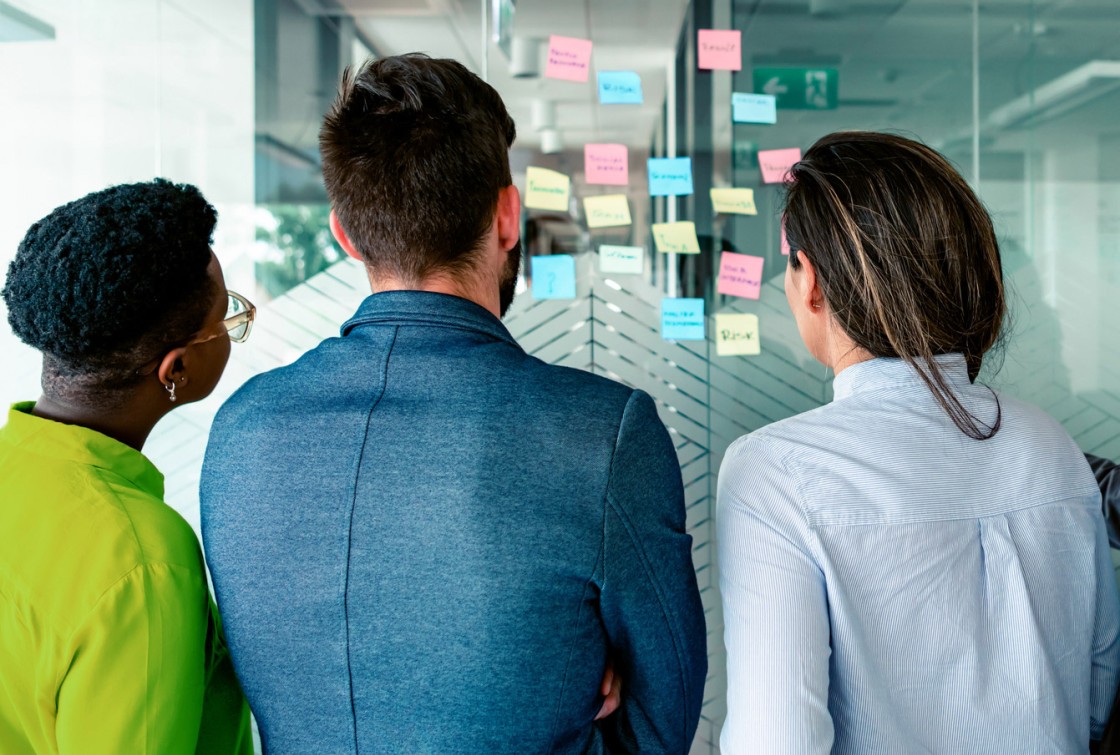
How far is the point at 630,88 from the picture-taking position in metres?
2.30

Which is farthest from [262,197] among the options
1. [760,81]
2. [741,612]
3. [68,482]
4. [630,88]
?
[741,612]

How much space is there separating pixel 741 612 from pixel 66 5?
246cm

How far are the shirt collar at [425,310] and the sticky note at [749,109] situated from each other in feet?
5.30

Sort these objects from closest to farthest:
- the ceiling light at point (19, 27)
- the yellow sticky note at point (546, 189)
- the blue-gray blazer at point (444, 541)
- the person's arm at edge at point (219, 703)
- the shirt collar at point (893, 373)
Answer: the blue-gray blazer at point (444, 541) < the shirt collar at point (893, 373) < the person's arm at edge at point (219, 703) < the yellow sticky note at point (546, 189) < the ceiling light at point (19, 27)

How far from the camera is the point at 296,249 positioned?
2.35m

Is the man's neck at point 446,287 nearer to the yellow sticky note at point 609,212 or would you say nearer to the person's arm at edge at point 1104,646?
the person's arm at edge at point 1104,646

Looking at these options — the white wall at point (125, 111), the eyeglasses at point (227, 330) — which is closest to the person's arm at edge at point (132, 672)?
the eyeglasses at point (227, 330)

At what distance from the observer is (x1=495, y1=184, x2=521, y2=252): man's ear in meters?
0.96

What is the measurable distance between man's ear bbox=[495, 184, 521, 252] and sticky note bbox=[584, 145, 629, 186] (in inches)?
53.4

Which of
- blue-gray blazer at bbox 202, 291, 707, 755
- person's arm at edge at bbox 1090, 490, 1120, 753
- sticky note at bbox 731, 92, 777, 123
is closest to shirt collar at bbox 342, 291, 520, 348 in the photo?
blue-gray blazer at bbox 202, 291, 707, 755

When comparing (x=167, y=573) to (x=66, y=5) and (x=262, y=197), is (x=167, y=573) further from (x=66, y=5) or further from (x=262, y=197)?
(x=66, y=5)

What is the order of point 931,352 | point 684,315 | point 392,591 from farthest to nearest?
point 684,315, point 931,352, point 392,591

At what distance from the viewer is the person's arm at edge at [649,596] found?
0.85 metres

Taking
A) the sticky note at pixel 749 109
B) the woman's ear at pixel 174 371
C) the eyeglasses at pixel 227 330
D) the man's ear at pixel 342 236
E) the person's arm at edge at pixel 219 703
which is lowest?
the person's arm at edge at pixel 219 703
